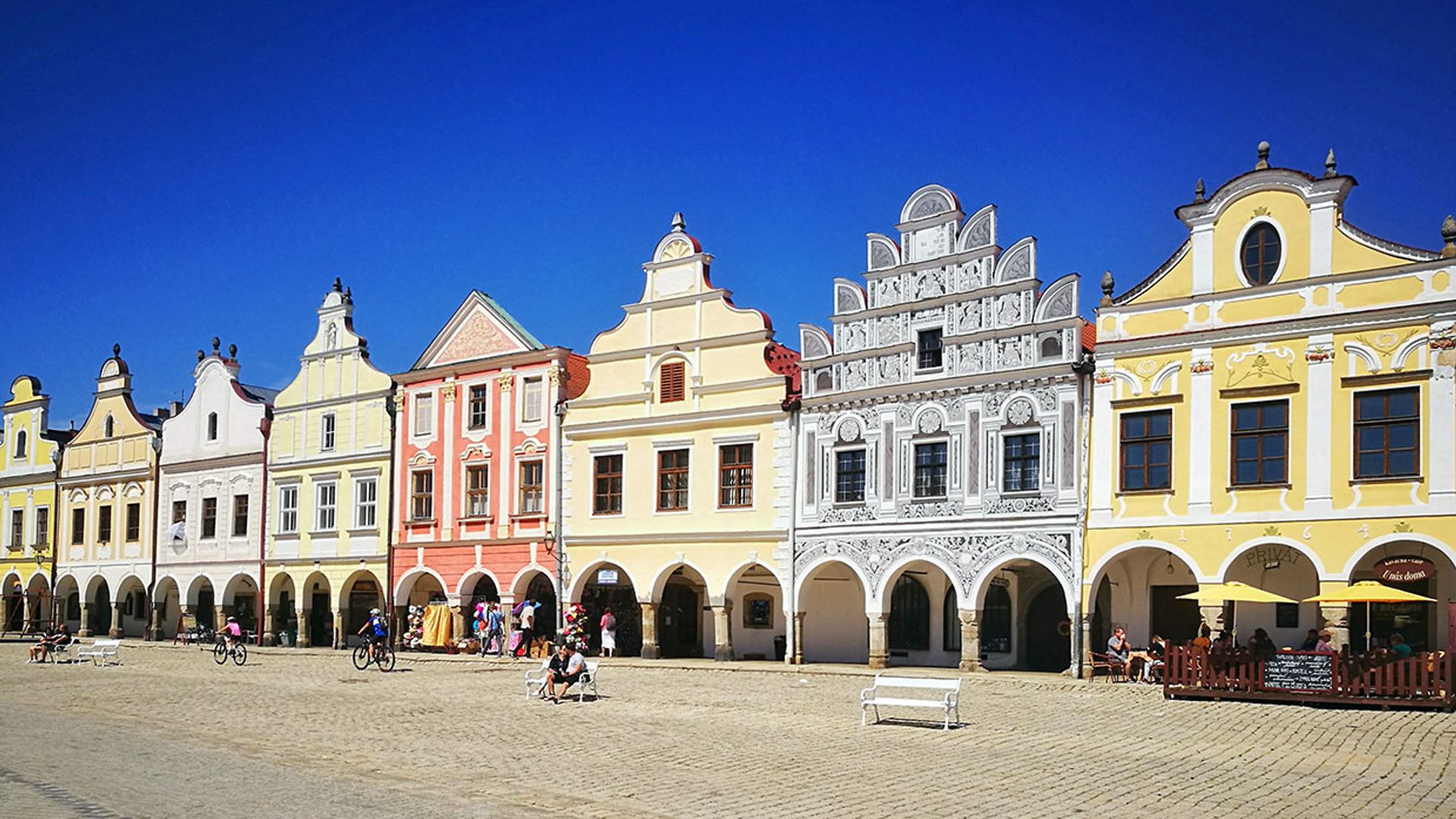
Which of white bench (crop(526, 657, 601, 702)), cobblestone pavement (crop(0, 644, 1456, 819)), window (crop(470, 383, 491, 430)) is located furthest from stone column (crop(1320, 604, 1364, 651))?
window (crop(470, 383, 491, 430))

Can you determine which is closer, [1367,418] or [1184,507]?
[1367,418]

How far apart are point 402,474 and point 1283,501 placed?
86.7 ft

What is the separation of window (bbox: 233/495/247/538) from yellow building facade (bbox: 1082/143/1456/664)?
30.2 m

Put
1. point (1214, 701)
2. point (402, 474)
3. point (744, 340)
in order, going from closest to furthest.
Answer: point (1214, 701), point (744, 340), point (402, 474)

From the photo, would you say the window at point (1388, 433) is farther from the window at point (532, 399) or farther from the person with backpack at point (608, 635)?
the window at point (532, 399)

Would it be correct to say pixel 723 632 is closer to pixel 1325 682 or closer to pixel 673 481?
pixel 673 481

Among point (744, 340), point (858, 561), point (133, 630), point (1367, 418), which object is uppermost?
point (744, 340)

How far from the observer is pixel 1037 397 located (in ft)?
100

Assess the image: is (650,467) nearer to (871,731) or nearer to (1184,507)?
(1184,507)

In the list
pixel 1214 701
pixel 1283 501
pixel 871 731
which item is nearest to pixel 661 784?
pixel 871 731

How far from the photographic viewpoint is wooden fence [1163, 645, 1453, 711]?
2127 cm

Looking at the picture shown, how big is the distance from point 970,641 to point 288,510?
997 inches

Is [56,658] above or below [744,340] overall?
below

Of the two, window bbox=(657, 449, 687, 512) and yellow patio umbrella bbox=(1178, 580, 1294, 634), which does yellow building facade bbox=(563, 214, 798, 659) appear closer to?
window bbox=(657, 449, 687, 512)
